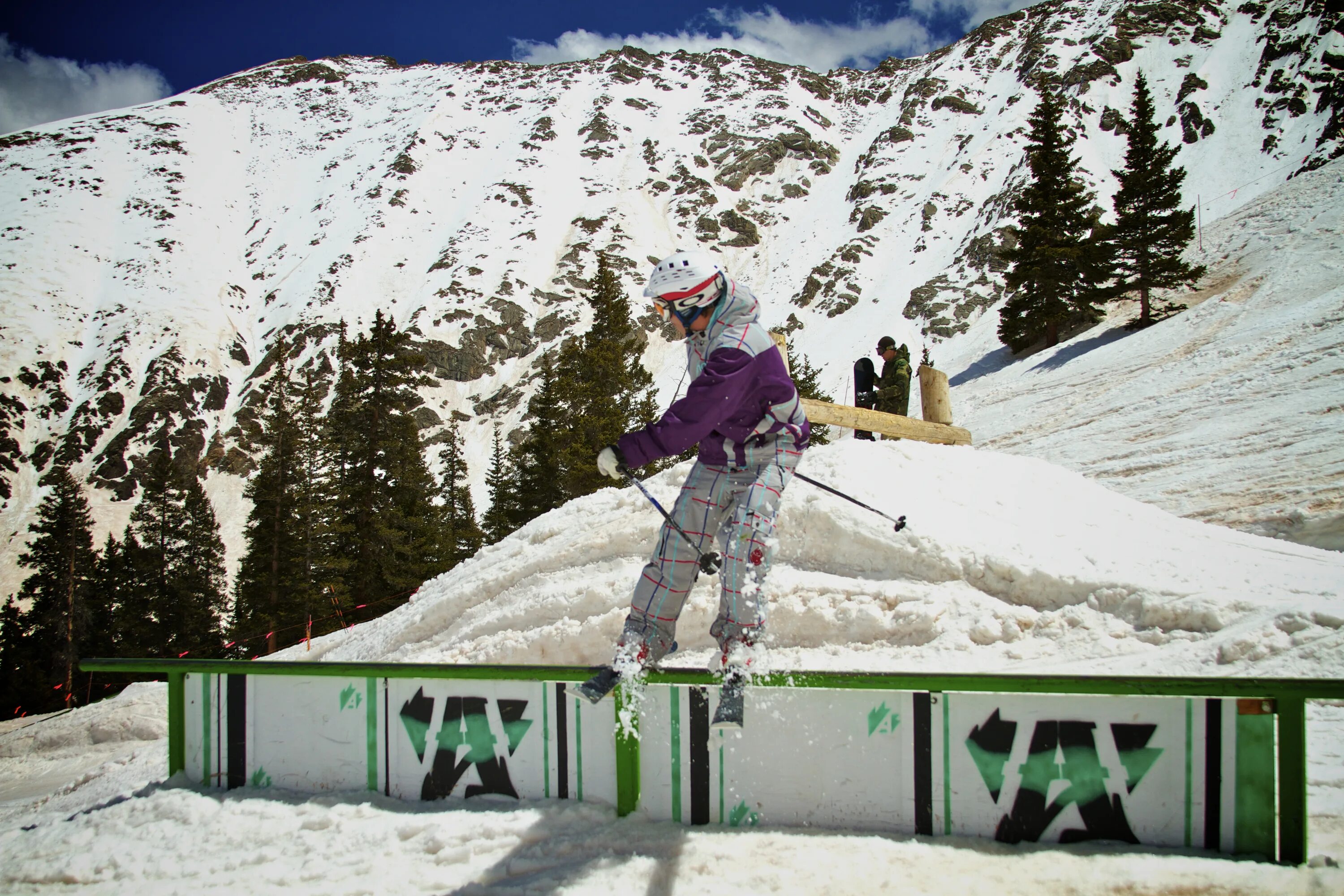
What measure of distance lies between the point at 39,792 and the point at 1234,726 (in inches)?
471

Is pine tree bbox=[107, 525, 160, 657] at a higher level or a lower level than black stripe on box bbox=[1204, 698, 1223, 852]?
lower

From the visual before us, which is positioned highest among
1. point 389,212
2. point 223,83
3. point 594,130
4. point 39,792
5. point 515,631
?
point 223,83

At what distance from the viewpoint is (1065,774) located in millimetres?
3094

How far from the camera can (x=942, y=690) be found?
3.21 m

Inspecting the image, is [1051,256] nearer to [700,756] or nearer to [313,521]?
[700,756]

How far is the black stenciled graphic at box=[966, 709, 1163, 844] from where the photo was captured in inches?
120

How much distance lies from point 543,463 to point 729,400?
22.7 meters

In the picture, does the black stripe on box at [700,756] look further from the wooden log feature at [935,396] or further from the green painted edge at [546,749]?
→ the wooden log feature at [935,396]

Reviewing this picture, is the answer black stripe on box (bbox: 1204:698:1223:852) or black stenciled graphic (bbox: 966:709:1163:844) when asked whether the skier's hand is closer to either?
black stenciled graphic (bbox: 966:709:1163:844)

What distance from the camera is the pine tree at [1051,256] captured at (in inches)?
1035

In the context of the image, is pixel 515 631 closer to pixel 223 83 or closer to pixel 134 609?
pixel 134 609

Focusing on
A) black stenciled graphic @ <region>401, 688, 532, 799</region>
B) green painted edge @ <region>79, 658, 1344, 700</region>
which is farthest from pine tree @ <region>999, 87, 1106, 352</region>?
black stenciled graphic @ <region>401, 688, 532, 799</region>

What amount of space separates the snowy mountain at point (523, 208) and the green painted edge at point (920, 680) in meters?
42.0

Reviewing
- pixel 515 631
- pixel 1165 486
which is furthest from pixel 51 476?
pixel 1165 486
